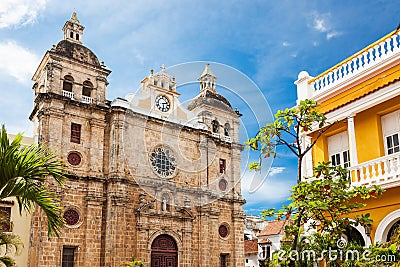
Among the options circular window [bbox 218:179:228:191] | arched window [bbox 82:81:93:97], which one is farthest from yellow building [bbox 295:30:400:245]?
circular window [bbox 218:179:228:191]

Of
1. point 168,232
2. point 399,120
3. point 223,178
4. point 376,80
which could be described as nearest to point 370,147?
point 399,120

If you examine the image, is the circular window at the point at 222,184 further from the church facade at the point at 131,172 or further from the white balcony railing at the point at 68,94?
the white balcony railing at the point at 68,94

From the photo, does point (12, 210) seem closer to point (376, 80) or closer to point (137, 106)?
point (137, 106)

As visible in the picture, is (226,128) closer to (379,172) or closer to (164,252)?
(164,252)

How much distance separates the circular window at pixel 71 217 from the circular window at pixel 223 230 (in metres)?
8.58

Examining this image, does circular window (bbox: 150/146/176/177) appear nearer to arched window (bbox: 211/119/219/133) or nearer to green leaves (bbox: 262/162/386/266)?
arched window (bbox: 211/119/219/133)

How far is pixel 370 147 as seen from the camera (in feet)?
33.4

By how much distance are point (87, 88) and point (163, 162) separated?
5.68m

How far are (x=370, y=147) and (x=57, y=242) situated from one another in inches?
550

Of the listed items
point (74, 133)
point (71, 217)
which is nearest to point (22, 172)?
point (71, 217)

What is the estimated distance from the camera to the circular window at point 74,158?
20.2 m

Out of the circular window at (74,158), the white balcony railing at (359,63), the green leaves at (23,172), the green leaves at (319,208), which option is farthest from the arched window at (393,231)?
the circular window at (74,158)

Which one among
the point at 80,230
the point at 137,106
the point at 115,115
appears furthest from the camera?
the point at 137,106

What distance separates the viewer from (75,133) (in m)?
20.8
